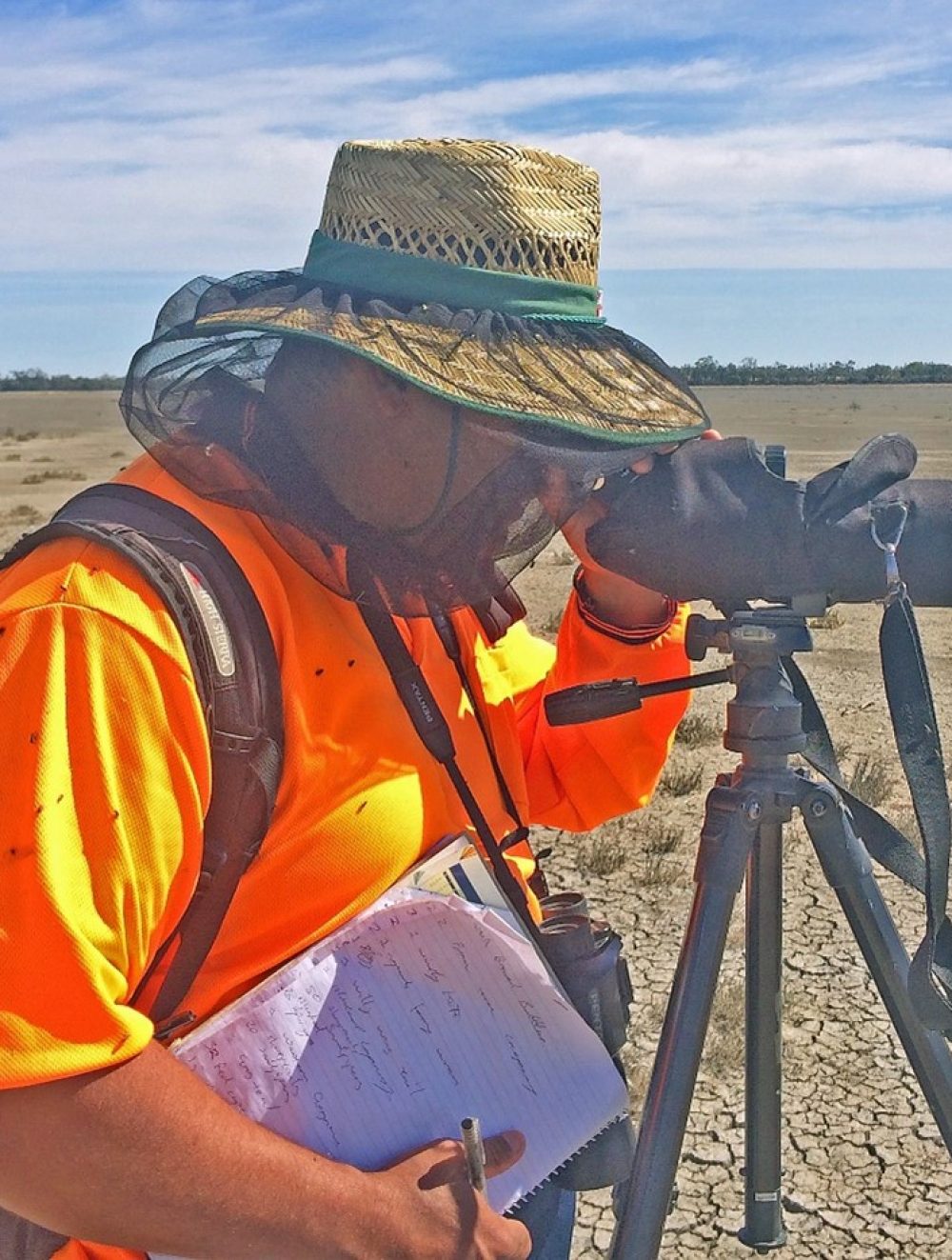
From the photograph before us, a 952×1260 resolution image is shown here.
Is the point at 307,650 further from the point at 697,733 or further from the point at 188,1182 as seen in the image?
the point at 697,733

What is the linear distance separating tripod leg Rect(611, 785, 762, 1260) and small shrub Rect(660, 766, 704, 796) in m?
3.67

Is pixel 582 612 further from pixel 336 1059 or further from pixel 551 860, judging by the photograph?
pixel 551 860

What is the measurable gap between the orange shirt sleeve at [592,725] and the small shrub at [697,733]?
4137 millimetres

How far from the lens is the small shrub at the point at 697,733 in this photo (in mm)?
6027

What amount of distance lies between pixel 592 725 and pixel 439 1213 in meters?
0.77

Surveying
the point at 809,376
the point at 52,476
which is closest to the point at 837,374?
the point at 809,376

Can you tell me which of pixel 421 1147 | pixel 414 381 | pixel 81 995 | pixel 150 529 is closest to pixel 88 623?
pixel 150 529

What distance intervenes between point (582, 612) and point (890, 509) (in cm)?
49

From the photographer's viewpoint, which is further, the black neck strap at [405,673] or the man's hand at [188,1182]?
the black neck strap at [405,673]

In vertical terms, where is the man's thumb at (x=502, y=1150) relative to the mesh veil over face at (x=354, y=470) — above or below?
Result: below

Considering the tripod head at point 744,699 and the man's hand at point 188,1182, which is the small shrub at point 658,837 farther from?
the man's hand at point 188,1182

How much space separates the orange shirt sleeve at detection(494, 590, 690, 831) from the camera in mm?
1874

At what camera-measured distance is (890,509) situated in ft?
5.07

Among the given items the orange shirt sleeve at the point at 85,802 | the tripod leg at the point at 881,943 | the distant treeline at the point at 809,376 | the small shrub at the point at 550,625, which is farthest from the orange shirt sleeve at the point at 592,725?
the distant treeline at the point at 809,376
